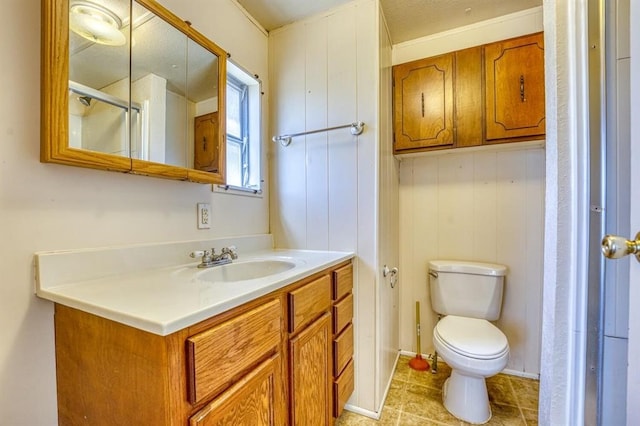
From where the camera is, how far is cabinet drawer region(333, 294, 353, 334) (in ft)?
4.34

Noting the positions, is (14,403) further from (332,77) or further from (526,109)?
(526,109)

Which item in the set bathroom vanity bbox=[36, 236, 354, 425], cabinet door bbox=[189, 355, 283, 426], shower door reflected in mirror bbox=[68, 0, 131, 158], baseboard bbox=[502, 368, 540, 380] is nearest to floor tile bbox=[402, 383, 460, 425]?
baseboard bbox=[502, 368, 540, 380]

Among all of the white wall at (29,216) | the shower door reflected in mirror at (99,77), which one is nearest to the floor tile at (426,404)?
the white wall at (29,216)

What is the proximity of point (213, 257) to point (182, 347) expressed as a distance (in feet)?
2.08

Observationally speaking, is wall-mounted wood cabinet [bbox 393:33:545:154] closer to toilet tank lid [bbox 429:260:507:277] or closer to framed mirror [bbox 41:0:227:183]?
toilet tank lid [bbox 429:260:507:277]

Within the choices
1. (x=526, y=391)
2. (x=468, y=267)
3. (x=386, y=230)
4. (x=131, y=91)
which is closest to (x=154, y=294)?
(x=131, y=91)

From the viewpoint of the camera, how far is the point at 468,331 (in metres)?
1.55

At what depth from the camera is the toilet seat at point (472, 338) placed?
1.37 m

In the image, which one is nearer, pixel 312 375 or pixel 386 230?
pixel 312 375

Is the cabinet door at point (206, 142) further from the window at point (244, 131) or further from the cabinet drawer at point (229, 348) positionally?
the cabinet drawer at point (229, 348)

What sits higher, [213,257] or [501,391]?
[213,257]

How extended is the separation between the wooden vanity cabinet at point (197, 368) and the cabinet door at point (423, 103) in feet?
4.17

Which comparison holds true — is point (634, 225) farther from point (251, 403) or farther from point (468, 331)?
point (468, 331)

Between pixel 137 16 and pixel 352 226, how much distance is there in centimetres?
128
